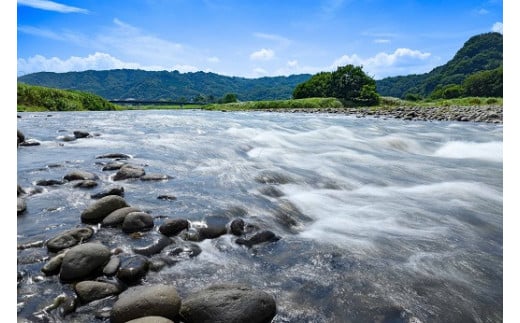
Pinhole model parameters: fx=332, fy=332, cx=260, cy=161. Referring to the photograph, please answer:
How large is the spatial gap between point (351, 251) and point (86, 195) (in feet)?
18.1

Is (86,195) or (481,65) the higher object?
(481,65)

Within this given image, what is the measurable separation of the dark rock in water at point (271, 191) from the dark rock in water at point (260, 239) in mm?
→ 2194

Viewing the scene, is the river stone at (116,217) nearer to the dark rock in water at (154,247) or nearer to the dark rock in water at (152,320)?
the dark rock in water at (154,247)

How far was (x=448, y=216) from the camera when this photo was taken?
676 centimetres

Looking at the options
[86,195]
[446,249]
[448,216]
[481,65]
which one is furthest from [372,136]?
[481,65]


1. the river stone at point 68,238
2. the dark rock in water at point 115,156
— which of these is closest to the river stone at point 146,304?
the river stone at point 68,238

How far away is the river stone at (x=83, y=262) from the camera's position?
402 centimetres

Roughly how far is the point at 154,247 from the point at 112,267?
76 cm

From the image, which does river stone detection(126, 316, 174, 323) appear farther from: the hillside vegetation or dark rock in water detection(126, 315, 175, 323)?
the hillside vegetation

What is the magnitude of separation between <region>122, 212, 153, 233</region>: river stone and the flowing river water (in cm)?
20

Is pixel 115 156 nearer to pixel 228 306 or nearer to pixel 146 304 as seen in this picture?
pixel 146 304

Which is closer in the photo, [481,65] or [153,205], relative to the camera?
[153,205]
